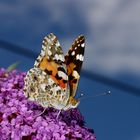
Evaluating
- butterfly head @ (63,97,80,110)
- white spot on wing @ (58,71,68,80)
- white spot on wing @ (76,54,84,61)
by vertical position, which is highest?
white spot on wing @ (76,54,84,61)

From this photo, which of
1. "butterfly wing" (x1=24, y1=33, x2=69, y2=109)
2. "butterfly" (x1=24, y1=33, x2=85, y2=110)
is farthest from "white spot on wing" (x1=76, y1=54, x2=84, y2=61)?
"butterfly wing" (x1=24, y1=33, x2=69, y2=109)

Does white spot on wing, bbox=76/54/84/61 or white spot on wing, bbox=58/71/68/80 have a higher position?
white spot on wing, bbox=76/54/84/61

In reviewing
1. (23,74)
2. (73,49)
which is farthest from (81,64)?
(23,74)

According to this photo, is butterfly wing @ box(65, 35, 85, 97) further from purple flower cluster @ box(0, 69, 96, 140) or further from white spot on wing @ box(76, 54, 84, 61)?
purple flower cluster @ box(0, 69, 96, 140)

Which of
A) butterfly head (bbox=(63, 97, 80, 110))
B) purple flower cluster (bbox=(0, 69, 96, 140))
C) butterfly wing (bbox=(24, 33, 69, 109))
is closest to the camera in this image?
purple flower cluster (bbox=(0, 69, 96, 140))

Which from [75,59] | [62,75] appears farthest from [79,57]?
[62,75]

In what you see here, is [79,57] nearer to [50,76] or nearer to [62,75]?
[62,75]

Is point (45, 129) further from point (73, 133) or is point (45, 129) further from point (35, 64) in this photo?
point (35, 64)

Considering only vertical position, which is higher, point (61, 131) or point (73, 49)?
point (73, 49)
